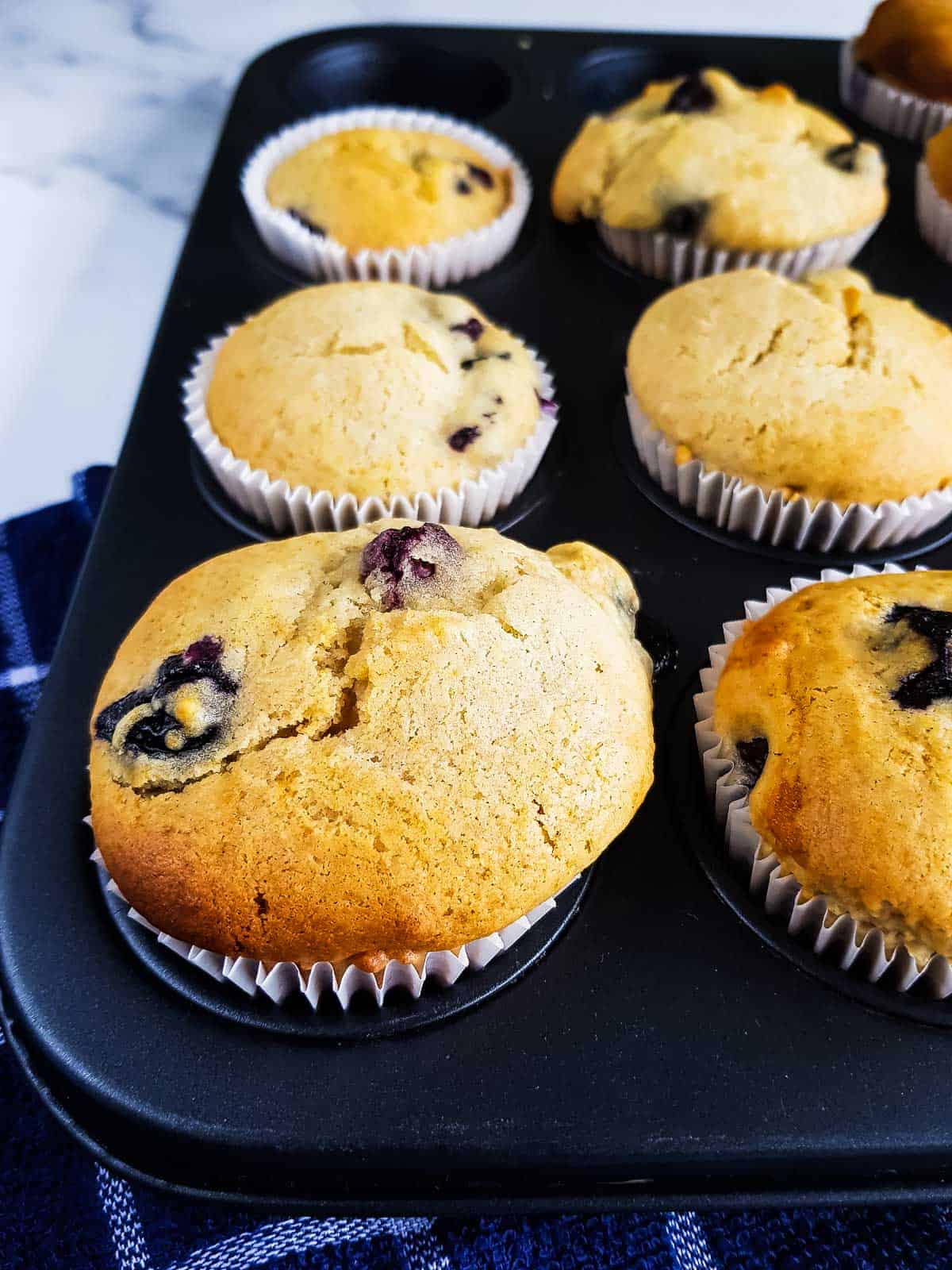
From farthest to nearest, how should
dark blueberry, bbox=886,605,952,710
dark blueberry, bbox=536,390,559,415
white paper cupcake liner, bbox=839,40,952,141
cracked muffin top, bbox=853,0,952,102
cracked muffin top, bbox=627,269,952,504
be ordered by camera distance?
white paper cupcake liner, bbox=839,40,952,141 < cracked muffin top, bbox=853,0,952,102 < dark blueberry, bbox=536,390,559,415 < cracked muffin top, bbox=627,269,952,504 < dark blueberry, bbox=886,605,952,710

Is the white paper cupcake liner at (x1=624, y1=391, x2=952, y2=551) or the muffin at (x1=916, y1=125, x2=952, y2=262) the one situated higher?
the muffin at (x1=916, y1=125, x2=952, y2=262)

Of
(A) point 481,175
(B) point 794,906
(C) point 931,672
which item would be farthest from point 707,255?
(B) point 794,906

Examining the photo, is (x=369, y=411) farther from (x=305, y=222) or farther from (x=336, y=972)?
(x=336, y=972)

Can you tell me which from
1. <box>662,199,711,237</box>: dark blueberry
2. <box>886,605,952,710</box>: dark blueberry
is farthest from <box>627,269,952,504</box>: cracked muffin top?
<box>886,605,952,710</box>: dark blueberry

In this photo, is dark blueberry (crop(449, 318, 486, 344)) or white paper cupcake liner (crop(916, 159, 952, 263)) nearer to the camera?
dark blueberry (crop(449, 318, 486, 344))

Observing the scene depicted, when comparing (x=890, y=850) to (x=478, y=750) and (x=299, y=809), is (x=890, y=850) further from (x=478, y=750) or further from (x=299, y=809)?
(x=299, y=809)

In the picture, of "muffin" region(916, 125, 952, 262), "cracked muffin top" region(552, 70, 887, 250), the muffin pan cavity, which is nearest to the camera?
"cracked muffin top" region(552, 70, 887, 250)

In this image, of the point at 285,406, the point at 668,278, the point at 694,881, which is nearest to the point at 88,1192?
the point at 694,881

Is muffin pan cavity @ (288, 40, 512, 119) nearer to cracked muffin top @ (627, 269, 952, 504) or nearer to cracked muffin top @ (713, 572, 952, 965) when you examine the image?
cracked muffin top @ (627, 269, 952, 504)
